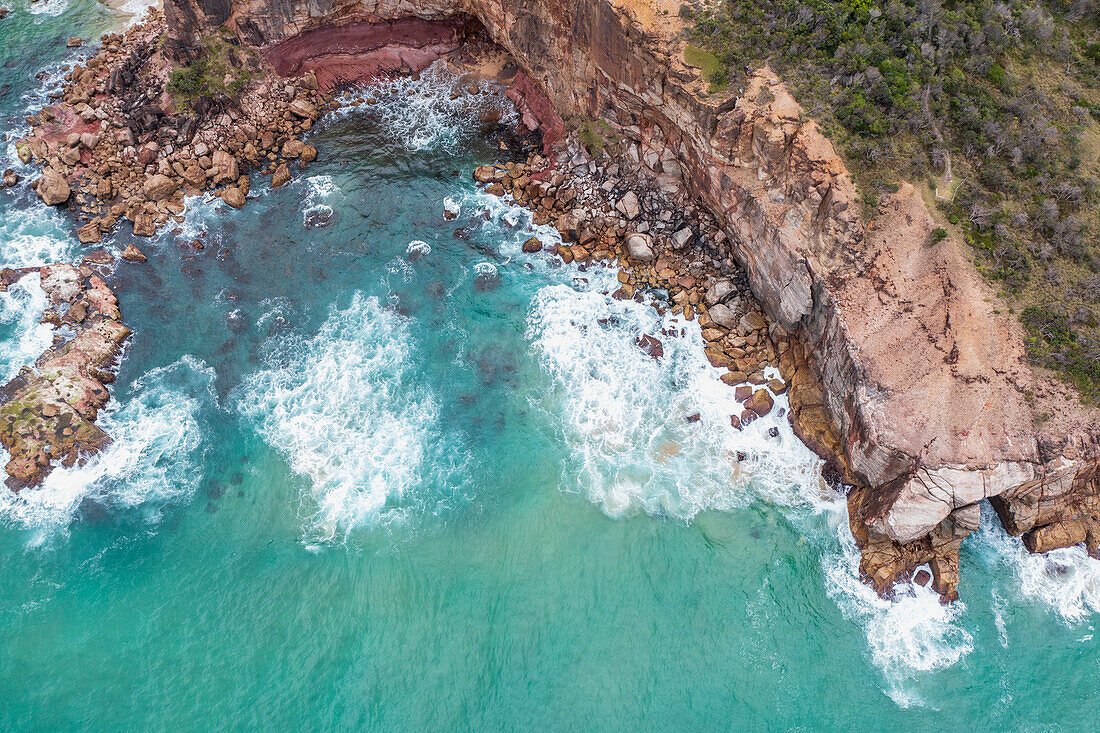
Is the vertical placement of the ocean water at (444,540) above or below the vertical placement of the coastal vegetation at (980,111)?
below

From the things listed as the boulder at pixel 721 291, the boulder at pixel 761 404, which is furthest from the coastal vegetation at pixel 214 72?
the boulder at pixel 761 404

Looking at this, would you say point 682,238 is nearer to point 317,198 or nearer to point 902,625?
point 902,625

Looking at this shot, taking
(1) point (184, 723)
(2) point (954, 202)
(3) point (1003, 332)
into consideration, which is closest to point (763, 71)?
(2) point (954, 202)

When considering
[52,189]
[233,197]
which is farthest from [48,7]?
[233,197]

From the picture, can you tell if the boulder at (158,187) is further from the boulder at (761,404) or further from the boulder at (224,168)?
the boulder at (761,404)

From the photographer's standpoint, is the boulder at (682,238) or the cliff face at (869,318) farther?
the boulder at (682,238)

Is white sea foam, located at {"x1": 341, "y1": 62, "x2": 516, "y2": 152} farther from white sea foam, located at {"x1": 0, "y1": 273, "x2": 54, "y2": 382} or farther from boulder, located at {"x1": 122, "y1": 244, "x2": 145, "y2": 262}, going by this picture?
white sea foam, located at {"x1": 0, "y1": 273, "x2": 54, "y2": 382}
